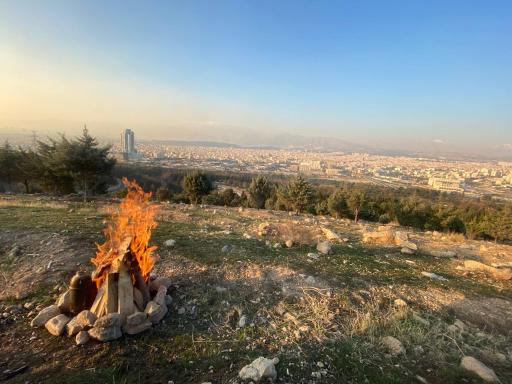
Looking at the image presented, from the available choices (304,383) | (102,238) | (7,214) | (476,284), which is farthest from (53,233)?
(476,284)

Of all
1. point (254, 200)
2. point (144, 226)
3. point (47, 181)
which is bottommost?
point (254, 200)

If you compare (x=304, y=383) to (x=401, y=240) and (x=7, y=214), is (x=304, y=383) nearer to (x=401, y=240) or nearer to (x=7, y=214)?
(x=401, y=240)

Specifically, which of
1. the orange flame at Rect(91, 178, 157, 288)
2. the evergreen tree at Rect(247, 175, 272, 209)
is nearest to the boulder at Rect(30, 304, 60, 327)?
the orange flame at Rect(91, 178, 157, 288)

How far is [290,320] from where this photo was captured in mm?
4762

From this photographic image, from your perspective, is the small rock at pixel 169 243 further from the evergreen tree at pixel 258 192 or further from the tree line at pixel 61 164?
the evergreen tree at pixel 258 192

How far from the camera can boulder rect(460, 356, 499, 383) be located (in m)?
3.69

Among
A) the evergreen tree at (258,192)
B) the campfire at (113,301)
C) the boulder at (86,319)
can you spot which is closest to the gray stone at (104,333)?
the campfire at (113,301)

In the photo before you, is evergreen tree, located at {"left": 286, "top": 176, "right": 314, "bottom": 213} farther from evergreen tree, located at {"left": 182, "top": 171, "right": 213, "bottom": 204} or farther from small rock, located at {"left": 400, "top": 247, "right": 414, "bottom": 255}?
small rock, located at {"left": 400, "top": 247, "right": 414, "bottom": 255}

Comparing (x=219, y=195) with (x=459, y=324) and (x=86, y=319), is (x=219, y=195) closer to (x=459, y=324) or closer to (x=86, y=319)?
(x=86, y=319)

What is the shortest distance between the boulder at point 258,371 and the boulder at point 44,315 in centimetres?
321

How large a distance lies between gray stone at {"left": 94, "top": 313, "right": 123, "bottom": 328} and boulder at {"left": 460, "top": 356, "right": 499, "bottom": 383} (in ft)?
16.4

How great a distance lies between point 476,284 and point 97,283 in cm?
840

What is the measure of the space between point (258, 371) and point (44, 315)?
11.5 feet

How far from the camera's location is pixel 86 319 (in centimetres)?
418
